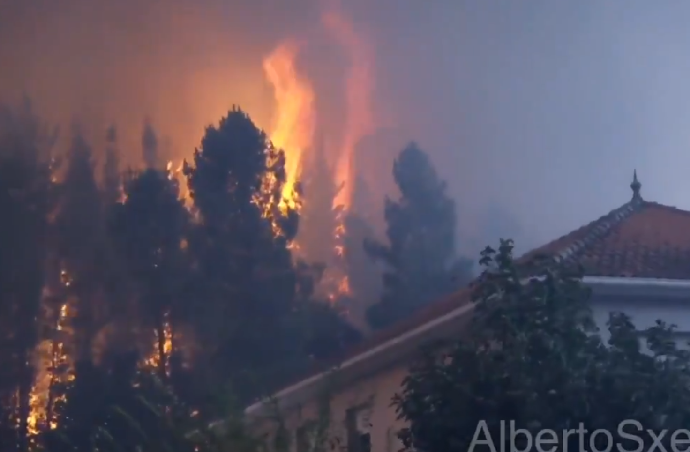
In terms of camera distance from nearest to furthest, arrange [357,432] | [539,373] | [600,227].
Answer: [539,373] → [357,432] → [600,227]

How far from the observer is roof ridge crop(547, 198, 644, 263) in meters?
11.5

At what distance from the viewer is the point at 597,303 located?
33.9 feet

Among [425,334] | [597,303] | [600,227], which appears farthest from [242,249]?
[597,303]

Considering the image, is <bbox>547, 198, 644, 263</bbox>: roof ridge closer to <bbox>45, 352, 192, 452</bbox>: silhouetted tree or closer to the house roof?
the house roof

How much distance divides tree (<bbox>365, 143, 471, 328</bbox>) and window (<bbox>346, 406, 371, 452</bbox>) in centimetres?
1520

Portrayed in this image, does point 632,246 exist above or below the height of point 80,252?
below

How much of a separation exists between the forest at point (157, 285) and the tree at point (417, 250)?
14 cm

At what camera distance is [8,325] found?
21.8 meters

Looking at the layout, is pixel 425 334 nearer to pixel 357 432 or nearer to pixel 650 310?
pixel 357 432

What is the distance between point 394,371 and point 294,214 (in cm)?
1435

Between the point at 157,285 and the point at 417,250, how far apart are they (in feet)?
27.8

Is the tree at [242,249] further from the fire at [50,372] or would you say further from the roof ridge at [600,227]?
the roof ridge at [600,227]

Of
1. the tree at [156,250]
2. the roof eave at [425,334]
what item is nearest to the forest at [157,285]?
the tree at [156,250]

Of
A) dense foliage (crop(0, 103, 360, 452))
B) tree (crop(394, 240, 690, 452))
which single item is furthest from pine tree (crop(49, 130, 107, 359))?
tree (crop(394, 240, 690, 452))
